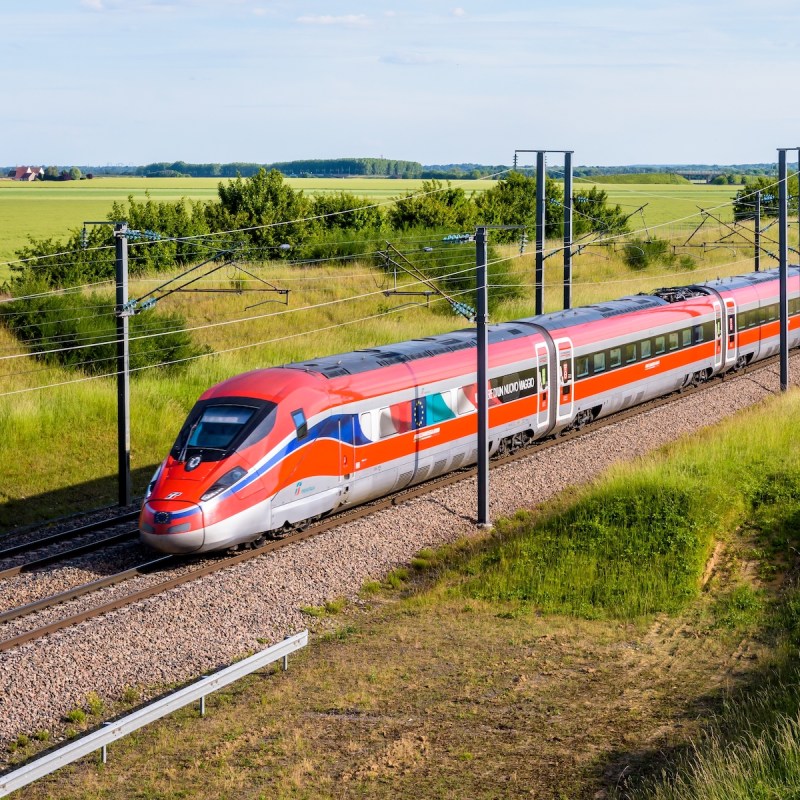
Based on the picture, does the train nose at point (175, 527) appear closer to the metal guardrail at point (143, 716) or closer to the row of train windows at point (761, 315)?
the metal guardrail at point (143, 716)

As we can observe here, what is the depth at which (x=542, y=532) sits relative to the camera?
20.4 metres

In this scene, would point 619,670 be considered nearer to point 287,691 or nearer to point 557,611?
point 557,611

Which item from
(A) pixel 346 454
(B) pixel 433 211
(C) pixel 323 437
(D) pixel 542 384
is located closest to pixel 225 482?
(C) pixel 323 437

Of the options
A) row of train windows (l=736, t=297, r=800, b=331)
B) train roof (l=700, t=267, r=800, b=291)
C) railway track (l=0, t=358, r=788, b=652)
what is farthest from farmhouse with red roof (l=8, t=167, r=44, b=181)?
railway track (l=0, t=358, r=788, b=652)

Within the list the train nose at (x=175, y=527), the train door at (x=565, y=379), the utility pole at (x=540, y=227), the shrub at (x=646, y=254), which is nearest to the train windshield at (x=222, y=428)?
the train nose at (x=175, y=527)

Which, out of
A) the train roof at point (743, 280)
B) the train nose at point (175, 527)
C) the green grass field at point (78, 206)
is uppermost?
the green grass field at point (78, 206)

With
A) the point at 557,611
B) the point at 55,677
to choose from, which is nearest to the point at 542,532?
the point at 557,611

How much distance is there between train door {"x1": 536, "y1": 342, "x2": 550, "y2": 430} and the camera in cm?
2685

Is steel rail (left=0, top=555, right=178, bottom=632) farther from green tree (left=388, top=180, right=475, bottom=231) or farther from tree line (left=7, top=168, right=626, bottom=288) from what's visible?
green tree (left=388, top=180, right=475, bottom=231)

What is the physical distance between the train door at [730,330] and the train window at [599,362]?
845cm

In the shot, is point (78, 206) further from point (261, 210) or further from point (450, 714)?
point (450, 714)

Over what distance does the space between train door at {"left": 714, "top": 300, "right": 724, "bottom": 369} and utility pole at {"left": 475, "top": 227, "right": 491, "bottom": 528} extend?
1493 cm

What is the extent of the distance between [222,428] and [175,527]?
6.45 ft

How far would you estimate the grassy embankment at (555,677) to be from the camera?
11.8m
